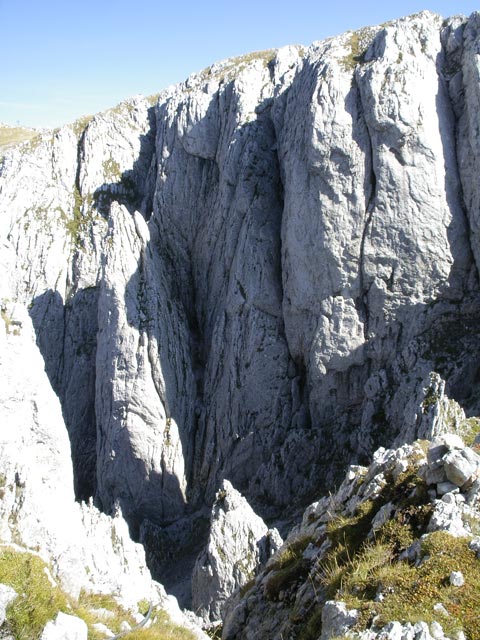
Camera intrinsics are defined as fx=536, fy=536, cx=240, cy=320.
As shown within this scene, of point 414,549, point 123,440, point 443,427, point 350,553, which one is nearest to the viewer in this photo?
point 414,549

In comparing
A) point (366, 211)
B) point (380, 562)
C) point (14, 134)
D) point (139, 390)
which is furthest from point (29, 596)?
point (14, 134)

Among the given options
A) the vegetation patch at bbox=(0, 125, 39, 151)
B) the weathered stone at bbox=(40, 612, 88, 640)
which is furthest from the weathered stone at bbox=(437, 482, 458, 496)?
the vegetation patch at bbox=(0, 125, 39, 151)

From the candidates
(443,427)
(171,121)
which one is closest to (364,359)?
(443,427)

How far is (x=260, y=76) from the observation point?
153 ft

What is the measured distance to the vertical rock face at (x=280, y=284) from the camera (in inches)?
1356

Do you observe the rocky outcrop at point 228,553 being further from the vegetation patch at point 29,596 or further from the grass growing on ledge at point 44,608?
the vegetation patch at point 29,596

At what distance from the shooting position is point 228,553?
93.7 feet

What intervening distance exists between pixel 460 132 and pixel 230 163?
58.0 ft

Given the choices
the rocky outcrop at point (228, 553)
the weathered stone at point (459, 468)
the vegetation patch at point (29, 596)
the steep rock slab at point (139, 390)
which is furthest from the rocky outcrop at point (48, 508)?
the steep rock slab at point (139, 390)

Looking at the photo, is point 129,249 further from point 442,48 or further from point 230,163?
point 442,48

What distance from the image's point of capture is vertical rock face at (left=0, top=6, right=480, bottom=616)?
34438 mm

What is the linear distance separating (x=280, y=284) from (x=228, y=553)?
20029mm

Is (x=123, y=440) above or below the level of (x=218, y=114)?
below

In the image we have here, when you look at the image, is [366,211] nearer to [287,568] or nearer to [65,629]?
[287,568]
